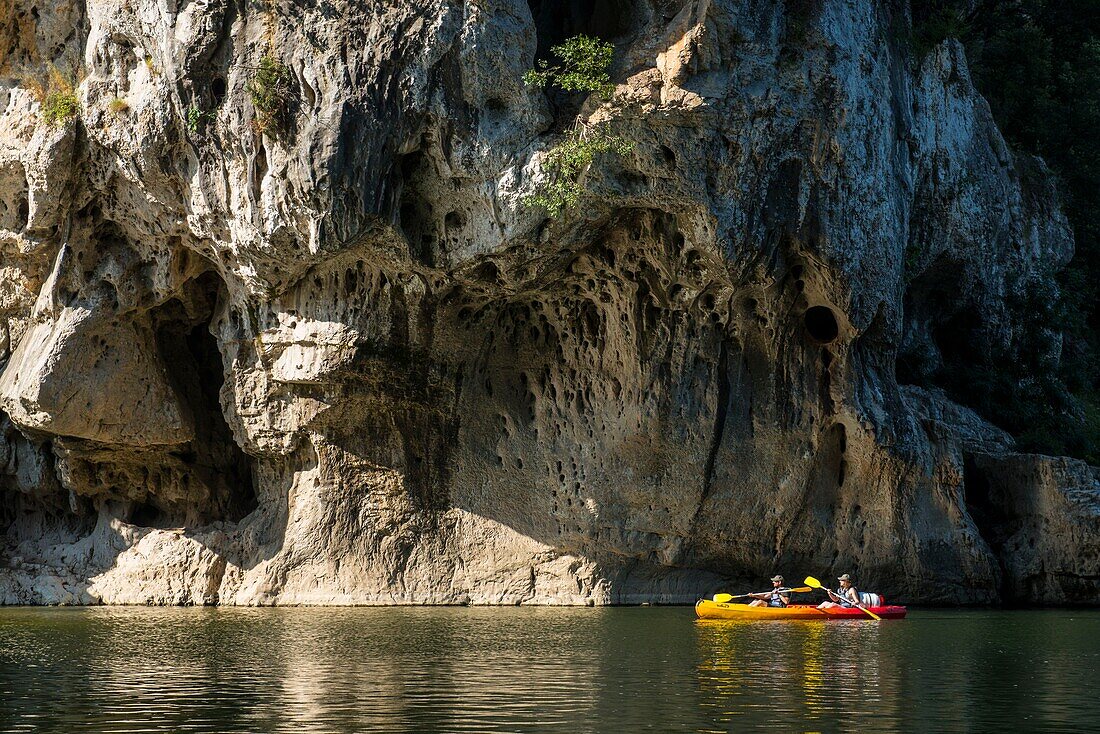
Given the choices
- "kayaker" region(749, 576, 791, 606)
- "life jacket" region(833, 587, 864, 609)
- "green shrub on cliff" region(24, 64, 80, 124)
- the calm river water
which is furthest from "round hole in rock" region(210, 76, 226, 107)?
"life jacket" region(833, 587, 864, 609)

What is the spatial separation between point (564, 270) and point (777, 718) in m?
13.6

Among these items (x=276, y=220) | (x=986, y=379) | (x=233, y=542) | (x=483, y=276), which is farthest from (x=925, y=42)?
(x=233, y=542)

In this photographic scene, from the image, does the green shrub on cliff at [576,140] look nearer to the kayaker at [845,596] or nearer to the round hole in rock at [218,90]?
the round hole in rock at [218,90]

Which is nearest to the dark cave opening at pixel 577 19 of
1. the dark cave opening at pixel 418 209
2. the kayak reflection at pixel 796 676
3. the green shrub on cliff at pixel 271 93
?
the dark cave opening at pixel 418 209

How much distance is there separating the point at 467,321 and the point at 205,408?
240 inches

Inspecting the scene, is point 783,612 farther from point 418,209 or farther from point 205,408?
point 205,408

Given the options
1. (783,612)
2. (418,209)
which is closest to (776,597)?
(783,612)

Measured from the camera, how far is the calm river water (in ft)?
39.0

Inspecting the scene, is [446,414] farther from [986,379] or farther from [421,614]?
[986,379]

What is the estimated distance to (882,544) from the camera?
84.7ft

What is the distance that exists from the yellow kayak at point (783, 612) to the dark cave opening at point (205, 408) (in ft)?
32.8

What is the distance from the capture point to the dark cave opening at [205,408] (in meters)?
27.0

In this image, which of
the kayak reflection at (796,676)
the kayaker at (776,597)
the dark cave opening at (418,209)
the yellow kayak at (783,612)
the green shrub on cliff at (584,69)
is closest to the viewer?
the kayak reflection at (796,676)

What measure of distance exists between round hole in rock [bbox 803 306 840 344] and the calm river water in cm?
543
